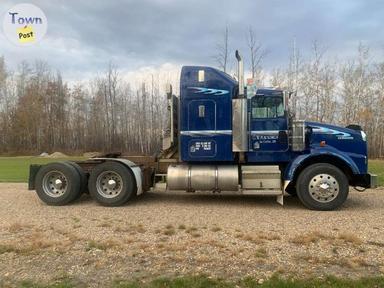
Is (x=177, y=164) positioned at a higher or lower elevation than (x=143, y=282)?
higher

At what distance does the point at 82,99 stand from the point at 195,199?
62347mm

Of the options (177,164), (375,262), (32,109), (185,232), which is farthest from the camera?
(32,109)

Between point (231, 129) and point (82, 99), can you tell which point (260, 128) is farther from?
point (82, 99)

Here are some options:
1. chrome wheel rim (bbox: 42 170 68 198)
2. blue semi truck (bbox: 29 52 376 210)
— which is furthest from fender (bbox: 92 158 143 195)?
chrome wheel rim (bbox: 42 170 68 198)

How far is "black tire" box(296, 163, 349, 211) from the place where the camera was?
29.0ft

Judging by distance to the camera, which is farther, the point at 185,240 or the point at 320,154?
the point at 320,154

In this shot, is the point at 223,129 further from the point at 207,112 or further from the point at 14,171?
the point at 14,171

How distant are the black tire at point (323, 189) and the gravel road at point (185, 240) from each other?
0.87ft

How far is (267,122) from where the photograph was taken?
948cm

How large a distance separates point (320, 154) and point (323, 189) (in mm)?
824

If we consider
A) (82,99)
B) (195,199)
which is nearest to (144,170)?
(195,199)

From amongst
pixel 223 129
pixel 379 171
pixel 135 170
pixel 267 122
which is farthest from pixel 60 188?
pixel 379 171

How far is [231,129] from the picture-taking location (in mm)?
9477

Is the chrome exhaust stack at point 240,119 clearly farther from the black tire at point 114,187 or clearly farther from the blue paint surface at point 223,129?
the black tire at point 114,187
